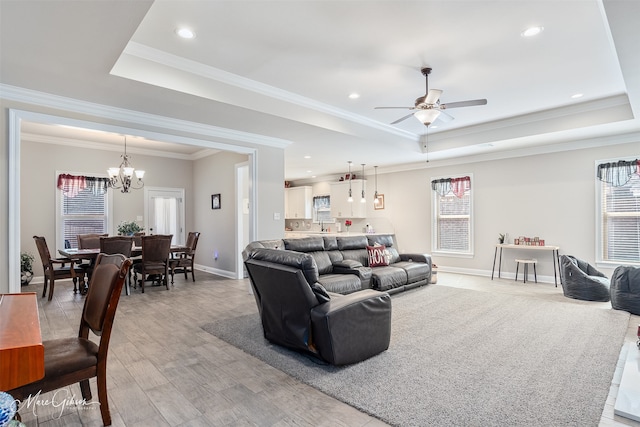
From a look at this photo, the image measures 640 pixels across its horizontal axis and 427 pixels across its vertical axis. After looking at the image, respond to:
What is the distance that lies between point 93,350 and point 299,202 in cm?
948

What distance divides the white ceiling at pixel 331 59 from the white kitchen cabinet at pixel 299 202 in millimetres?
5537

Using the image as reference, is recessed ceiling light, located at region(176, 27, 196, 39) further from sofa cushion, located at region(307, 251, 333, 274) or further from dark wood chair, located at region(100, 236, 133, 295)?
dark wood chair, located at region(100, 236, 133, 295)

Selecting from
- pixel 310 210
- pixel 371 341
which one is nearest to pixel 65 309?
pixel 371 341

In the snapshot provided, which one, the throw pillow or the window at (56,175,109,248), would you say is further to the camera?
the window at (56,175,109,248)

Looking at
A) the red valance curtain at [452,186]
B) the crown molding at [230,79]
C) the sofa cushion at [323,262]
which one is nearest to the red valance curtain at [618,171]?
the red valance curtain at [452,186]

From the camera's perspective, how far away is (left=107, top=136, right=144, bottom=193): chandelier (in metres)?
6.41

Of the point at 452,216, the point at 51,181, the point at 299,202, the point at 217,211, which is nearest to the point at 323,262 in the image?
the point at 217,211

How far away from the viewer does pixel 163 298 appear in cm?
539

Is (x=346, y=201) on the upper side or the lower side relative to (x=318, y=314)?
upper

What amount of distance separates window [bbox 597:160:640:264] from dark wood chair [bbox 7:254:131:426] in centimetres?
727

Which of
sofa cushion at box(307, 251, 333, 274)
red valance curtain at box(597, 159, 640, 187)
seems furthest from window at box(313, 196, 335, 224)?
red valance curtain at box(597, 159, 640, 187)

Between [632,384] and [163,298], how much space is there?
5.52m

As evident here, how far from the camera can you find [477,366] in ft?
9.28

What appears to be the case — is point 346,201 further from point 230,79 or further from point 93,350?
point 93,350
